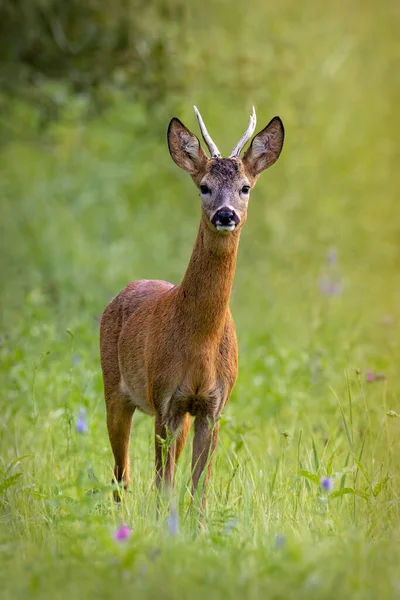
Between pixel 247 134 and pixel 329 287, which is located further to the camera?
pixel 329 287

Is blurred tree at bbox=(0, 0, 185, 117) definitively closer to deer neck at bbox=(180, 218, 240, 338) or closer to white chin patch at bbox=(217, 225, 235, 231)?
deer neck at bbox=(180, 218, 240, 338)

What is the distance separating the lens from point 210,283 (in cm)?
553

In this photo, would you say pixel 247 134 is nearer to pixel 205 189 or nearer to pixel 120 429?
pixel 205 189

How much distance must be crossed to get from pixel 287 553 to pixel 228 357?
5.43ft

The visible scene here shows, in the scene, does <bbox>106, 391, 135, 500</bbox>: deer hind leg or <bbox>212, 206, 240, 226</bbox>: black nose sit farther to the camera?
<bbox>106, 391, 135, 500</bbox>: deer hind leg

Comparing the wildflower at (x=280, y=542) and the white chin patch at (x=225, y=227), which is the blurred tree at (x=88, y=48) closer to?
the white chin patch at (x=225, y=227)

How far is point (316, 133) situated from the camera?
13.5m

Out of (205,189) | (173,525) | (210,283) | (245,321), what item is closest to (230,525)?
(173,525)

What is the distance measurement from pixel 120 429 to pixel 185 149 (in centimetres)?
143

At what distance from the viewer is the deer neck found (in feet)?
18.0

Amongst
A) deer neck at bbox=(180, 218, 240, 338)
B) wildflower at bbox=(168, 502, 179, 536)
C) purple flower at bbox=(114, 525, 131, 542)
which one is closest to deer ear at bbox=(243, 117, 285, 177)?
deer neck at bbox=(180, 218, 240, 338)

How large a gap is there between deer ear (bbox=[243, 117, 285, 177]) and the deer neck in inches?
18.9

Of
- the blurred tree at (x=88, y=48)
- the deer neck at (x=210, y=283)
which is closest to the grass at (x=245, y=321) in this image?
the blurred tree at (x=88, y=48)

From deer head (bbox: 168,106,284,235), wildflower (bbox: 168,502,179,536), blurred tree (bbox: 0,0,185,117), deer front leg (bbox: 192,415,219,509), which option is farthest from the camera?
blurred tree (bbox: 0,0,185,117)
